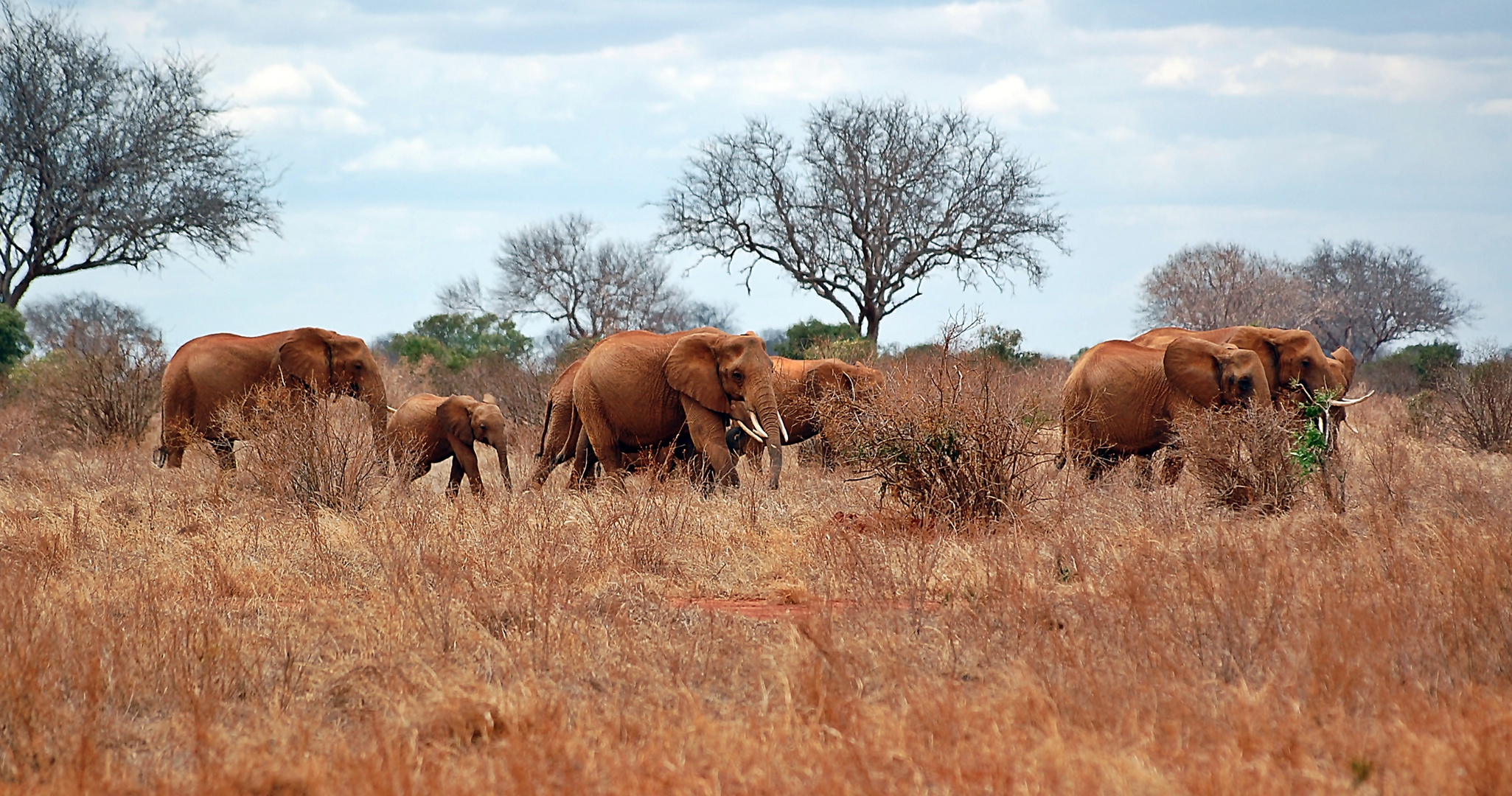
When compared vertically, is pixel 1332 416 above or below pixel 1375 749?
above

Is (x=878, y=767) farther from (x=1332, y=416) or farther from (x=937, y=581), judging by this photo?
(x=1332, y=416)

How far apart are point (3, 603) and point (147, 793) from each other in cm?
238

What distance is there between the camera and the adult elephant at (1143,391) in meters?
11.8

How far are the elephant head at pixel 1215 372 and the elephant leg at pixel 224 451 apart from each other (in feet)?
29.0

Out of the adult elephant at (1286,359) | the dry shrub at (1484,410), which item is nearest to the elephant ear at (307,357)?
the adult elephant at (1286,359)

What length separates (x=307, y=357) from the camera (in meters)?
13.5

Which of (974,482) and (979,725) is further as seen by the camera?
(974,482)

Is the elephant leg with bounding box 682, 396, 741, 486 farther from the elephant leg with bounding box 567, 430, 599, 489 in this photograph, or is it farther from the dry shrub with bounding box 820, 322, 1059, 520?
the dry shrub with bounding box 820, 322, 1059, 520

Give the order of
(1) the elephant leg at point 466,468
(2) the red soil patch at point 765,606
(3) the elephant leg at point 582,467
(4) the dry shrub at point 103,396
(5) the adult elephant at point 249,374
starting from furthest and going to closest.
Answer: (4) the dry shrub at point 103,396, (5) the adult elephant at point 249,374, (1) the elephant leg at point 466,468, (3) the elephant leg at point 582,467, (2) the red soil patch at point 765,606

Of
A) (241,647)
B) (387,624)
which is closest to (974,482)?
(387,624)

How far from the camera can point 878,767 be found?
4.23 meters

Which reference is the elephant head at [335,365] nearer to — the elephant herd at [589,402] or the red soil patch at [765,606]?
the elephant herd at [589,402]

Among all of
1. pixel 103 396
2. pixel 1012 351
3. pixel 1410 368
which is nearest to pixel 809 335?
pixel 1012 351

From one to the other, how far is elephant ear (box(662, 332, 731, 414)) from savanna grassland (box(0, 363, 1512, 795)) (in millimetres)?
2860
